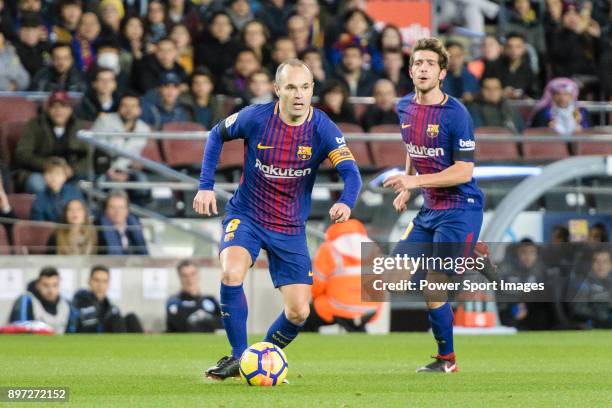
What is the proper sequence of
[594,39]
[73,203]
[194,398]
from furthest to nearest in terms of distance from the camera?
1. [594,39]
2. [73,203]
3. [194,398]

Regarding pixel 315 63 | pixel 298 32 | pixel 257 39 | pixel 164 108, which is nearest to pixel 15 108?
pixel 164 108

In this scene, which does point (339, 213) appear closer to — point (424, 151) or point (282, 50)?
point (424, 151)

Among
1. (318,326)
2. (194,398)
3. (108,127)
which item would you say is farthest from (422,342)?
(194,398)

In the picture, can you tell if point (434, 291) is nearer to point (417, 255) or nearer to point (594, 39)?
point (417, 255)

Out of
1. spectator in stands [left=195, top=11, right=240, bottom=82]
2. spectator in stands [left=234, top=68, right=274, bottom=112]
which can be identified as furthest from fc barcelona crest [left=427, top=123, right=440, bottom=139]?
spectator in stands [left=195, top=11, right=240, bottom=82]

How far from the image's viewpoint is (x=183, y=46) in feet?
59.6

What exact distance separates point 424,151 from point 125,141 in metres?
7.29

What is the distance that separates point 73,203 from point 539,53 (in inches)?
347

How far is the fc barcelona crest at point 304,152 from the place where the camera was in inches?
352

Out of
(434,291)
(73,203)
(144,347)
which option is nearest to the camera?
(434,291)

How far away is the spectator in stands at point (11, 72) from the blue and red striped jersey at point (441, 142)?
856 cm

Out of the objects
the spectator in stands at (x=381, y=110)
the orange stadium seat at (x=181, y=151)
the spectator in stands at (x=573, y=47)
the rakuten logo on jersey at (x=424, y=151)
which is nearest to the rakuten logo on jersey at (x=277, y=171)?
the rakuten logo on jersey at (x=424, y=151)

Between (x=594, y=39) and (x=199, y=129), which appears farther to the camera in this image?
(x=594, y=39)

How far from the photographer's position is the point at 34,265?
48.0ft
